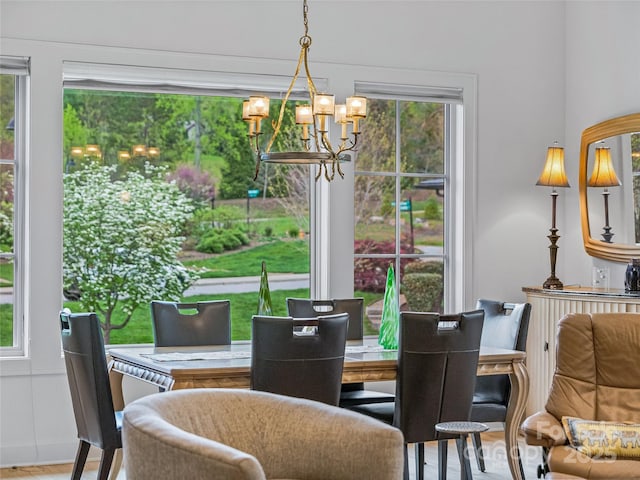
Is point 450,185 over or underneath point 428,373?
over

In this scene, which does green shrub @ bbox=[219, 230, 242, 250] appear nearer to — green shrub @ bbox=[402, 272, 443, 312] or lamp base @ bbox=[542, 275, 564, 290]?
green shrub @ bbox=[402, 272, 443, 312]

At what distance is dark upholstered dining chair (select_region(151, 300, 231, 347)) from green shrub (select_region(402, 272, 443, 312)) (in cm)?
178

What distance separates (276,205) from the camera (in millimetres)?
7523

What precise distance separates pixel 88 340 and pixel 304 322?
919mm

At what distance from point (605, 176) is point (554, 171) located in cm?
33

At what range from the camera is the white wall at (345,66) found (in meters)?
5.27

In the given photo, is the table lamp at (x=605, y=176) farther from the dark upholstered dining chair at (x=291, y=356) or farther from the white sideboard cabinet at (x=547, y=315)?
the dark upholstered dining chair at (x=291, y=356)

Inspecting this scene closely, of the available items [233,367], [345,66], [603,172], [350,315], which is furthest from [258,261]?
[233,367]

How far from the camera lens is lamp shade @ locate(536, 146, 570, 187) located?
625 cm

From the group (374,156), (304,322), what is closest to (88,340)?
(304,322)

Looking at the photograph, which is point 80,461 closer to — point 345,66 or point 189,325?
point 189,325

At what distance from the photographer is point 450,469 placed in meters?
5.19

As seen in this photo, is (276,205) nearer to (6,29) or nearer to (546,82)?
(546,82)

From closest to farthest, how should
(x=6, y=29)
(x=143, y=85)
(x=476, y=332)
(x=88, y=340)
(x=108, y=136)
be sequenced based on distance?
(x=88, y=340) → (x=476, y=332) → (x=6, y=29) → (x=143, y=85) → (x=108, y=136)
